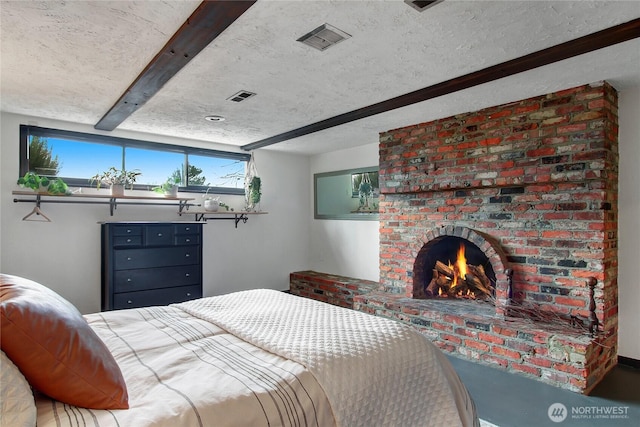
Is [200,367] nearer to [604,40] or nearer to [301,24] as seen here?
[301,24]

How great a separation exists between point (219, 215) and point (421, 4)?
3.97m

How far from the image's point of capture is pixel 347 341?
5.20ft

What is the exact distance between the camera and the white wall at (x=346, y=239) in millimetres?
5023

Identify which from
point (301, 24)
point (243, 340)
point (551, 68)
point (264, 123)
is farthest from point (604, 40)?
point (264, 123)

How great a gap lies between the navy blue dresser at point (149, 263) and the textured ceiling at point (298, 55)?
1.26m

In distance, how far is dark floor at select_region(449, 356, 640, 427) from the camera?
2217mm

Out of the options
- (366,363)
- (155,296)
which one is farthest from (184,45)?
(155,296)

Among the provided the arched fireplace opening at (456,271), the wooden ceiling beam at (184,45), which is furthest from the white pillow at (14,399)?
the arched fireplace opening at (456,271)

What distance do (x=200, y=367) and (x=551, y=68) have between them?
2.85m

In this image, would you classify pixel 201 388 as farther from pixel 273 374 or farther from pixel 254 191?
pixel 254 191

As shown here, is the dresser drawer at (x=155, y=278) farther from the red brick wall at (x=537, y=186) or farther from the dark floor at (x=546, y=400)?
the dark floor at (x=546, y=400)

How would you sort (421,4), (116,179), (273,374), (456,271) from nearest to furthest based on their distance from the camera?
(273,374)
(421,4)
(456,271)
(116,179)

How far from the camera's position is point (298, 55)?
237 cm

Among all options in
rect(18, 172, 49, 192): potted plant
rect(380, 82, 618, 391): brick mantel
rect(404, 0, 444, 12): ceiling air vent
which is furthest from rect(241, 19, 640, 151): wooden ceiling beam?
rect(18, 172, 49, 192): potted plant
